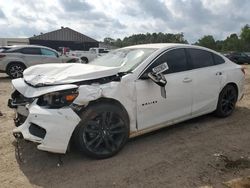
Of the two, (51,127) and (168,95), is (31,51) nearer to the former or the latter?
(168,95)

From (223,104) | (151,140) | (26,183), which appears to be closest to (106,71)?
(151,140)

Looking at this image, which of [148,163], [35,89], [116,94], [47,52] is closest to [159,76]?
[116,94]

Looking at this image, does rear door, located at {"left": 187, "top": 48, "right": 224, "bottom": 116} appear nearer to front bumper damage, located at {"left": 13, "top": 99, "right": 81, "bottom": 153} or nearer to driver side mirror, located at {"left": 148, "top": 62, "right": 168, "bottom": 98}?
driver side mirror, located at {"left": 148, "top": 62, "right": 168, "bottom": 98}

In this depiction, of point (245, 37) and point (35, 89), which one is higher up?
point (245, 37)

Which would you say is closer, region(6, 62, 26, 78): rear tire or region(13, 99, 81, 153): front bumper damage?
region(13, 99, 81, 153): front bumper damage

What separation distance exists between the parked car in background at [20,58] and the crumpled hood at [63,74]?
988 centimetres

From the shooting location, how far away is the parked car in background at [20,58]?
14.6m

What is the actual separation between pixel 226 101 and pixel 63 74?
3.62m

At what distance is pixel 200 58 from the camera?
6.21 m

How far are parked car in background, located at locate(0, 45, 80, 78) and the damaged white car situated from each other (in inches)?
379

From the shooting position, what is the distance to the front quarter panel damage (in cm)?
438

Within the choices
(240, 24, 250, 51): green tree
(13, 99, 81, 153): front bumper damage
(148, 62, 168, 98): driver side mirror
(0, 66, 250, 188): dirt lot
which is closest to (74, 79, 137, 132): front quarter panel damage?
(13, 99, 81, 153): front bumper damage

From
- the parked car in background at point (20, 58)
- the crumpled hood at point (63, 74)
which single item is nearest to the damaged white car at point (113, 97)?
the crumpled hood at point (63, 74)

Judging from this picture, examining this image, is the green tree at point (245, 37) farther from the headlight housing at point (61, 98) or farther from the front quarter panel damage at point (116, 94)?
the headlight housing at point (61, 98)
